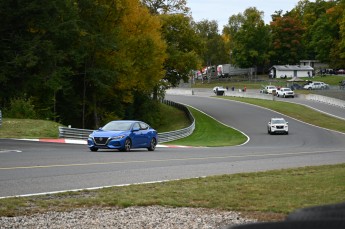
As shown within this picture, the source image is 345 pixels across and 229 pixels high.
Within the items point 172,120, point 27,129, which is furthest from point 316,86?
point 27,129

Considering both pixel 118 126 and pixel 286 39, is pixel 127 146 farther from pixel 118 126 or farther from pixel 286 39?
pixel 286 39

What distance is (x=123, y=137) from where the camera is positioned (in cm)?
2692

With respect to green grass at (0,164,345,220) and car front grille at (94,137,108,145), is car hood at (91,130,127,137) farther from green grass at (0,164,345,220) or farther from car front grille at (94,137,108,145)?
green grass at (0,164,345,220)

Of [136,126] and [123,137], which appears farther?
[136,126]

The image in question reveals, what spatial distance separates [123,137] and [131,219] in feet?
60.1

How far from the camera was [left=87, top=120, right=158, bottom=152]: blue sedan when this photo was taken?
26469 millimetres

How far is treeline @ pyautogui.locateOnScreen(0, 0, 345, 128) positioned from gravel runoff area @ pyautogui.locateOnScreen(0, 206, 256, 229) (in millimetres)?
31700

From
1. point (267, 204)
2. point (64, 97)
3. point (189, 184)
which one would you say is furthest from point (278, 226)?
point (64, 97)

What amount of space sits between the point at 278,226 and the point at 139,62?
171 feet

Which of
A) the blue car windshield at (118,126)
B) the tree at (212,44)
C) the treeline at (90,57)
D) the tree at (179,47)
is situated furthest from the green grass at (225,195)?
the tree at (212,44)

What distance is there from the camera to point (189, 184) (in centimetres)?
1302

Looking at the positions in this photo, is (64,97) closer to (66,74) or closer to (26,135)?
(66,74)

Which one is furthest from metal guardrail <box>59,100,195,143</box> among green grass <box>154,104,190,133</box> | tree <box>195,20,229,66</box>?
tree <box>195,20,229,66</box>

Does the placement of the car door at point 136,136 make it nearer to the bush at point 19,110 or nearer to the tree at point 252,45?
the bush at point 19,110
